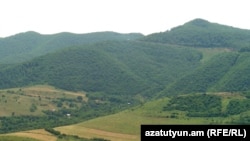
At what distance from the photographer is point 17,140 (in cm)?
10669

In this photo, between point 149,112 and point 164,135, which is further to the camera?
point 149,112

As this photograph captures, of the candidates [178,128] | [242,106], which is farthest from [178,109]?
[178,128]

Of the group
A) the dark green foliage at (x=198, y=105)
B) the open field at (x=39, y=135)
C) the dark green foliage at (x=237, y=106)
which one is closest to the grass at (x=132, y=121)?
the dark green foliage at (x=237, y=106)

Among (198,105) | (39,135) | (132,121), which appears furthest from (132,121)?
(39,135)

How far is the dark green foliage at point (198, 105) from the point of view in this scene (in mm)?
159500

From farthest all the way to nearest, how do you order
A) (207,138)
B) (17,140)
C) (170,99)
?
(170,99) < (17,140) < (207,138)

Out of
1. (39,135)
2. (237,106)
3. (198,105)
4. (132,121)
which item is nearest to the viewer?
(39,135)

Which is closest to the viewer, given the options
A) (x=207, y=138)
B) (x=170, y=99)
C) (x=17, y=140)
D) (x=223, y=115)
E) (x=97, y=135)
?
(x=207, y=138)

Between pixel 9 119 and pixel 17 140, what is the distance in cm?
7308

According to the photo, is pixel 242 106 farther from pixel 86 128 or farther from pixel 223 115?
pixel 86 128

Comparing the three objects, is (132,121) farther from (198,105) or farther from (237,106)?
(237,106)

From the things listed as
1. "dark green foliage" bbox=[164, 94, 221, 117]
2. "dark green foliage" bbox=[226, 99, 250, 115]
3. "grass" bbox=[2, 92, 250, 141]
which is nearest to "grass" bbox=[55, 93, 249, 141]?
"grass" bbox=[2, 92, 250, 141]

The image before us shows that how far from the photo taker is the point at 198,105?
166875 mm

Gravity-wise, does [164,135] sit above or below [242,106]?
above
